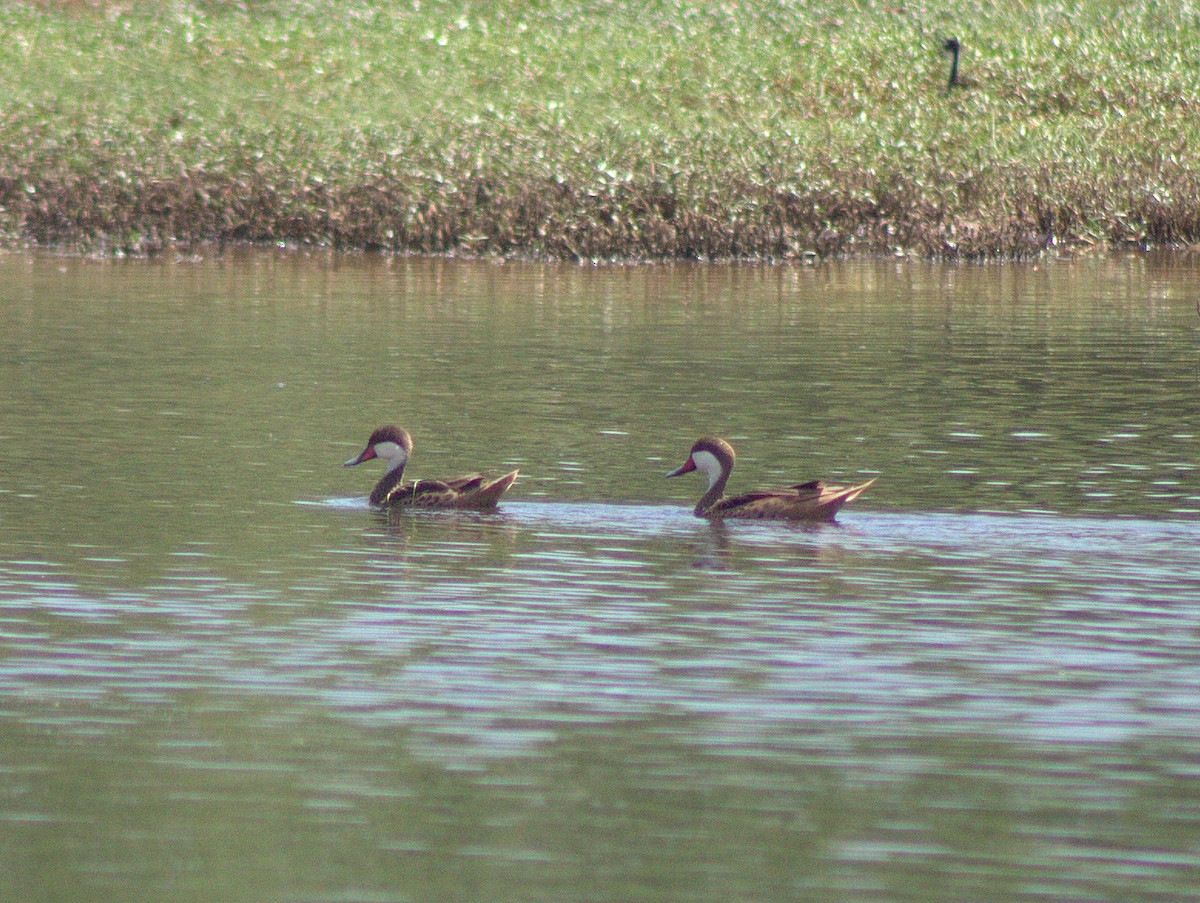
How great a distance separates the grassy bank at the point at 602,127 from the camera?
121ft

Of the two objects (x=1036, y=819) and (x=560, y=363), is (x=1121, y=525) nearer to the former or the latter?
(x=1036, y=819)

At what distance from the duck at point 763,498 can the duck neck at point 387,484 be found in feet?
6.18

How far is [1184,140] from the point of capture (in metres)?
42.7

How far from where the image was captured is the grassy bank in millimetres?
36750

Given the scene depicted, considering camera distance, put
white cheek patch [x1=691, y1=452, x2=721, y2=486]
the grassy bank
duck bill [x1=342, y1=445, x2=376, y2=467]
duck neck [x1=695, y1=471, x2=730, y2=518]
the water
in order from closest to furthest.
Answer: the water, duck neck [x1=695, y1=471, x2=730, y2=518], white cheek patch [x1=691, y1=452, x2=721, y2=486], duck bill [x1=342, y1=445, x2=376, y2=467], the grassy bank

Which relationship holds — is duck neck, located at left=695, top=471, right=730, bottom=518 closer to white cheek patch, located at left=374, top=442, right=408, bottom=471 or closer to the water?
the water

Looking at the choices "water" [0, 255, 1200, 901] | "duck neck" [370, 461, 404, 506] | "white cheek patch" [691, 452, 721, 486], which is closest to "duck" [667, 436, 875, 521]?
"white cheek patch" [691, 452, 721, 486]

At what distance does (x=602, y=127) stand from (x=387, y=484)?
84.1ft

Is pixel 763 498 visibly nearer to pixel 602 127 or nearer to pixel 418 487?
pixel 418 487

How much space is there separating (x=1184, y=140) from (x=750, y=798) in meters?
36.3

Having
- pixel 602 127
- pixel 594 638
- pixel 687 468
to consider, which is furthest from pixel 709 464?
pixel 602 127

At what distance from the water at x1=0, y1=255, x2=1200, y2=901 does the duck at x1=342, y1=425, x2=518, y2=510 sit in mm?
152

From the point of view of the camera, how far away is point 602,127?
1583 inches

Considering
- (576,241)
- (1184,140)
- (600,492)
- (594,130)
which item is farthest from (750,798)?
(1184,140)
